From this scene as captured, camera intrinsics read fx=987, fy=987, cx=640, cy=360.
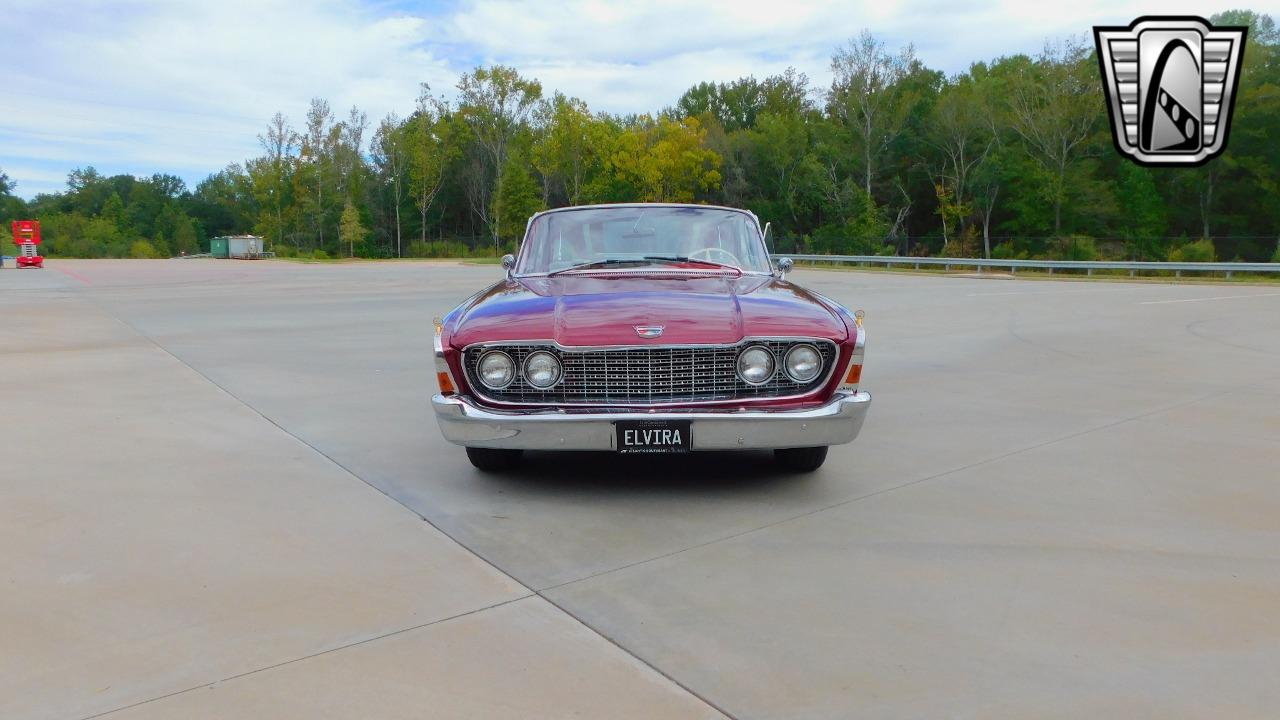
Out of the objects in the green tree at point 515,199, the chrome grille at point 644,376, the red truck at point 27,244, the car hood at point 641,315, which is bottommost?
the chrome grille at point 644,376

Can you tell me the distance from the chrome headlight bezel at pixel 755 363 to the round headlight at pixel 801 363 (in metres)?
0.10

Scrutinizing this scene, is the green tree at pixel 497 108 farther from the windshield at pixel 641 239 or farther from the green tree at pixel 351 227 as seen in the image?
the windshield at pixel 641 239

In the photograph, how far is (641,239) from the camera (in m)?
6.39

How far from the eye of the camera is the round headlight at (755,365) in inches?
190

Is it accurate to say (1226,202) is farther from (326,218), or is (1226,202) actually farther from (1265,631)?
(326,218)

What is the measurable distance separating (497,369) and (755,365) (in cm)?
127

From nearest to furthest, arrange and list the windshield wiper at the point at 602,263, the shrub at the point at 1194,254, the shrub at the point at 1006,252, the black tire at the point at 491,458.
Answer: the black tire at the point at 491,458 → the windshield wiper at the point at 602,263 → the shrub at the point at 1194,254 → the shrub at the point at 1006,252

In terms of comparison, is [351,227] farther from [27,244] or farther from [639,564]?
[639,564]

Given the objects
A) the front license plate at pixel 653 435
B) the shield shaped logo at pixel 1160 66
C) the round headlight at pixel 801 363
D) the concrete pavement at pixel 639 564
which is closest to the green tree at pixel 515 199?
the shield shaped logo at pixel 1160 66

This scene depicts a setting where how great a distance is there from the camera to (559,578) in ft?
12.5

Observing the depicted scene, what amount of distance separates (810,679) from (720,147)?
6790 centimetres

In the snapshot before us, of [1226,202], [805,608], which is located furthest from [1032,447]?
[1226,202]

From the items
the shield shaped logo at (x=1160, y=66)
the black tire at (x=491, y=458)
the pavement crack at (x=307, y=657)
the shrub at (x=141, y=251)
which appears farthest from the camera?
the shrub at (x=141, y=251)

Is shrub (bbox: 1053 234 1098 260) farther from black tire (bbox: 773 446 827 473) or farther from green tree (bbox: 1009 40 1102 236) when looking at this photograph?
black tire (bbox: 773 446 827 473)
